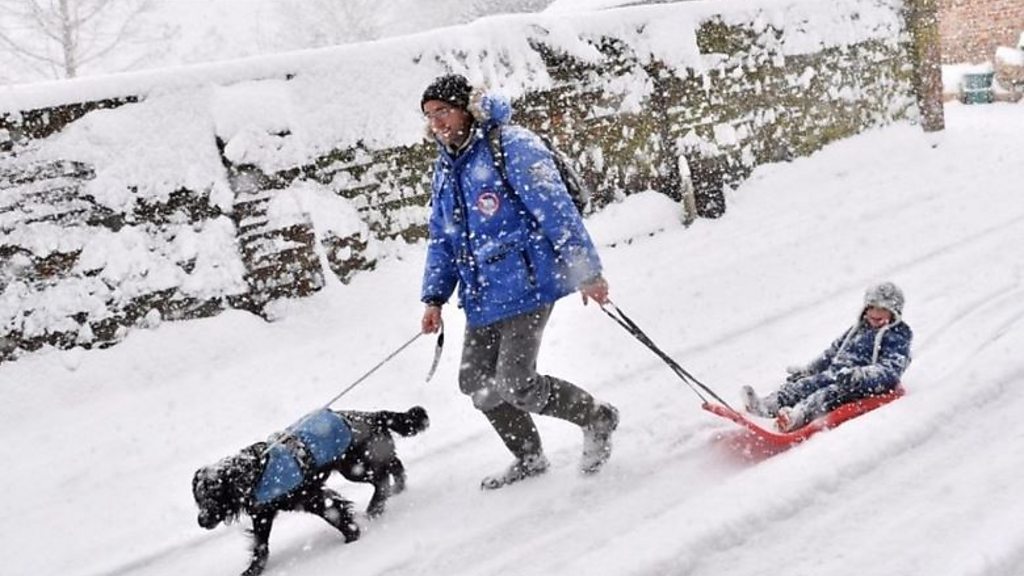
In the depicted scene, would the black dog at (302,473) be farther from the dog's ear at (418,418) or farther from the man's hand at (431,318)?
the man's hand at (431,318)

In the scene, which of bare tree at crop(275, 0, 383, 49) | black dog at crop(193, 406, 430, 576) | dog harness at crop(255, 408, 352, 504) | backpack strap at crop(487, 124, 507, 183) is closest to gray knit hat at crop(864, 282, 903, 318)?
backpack strap at crop(487, 124, 507, 183)

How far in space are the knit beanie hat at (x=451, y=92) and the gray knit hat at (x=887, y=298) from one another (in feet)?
8.19

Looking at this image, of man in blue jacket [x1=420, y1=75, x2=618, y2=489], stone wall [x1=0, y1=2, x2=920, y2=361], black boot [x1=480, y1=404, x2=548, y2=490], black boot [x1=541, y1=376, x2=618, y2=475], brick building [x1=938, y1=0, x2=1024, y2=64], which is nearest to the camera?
man in blue jacket [x1=420, y1=75, x2=618, y2=489]

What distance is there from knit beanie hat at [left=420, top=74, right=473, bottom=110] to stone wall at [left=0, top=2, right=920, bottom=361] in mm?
3741

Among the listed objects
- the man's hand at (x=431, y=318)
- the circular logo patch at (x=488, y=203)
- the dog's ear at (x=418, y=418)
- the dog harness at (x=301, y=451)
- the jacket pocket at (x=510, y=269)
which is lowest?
the dog's ear at (x=418, y=418)

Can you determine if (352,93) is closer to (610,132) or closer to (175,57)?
(610,132)

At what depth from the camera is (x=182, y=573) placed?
4.04 m

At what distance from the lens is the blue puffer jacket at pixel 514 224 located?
12.5 feet

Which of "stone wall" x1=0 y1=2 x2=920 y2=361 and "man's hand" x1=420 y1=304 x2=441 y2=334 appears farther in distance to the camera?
"stone wall" x1=0 y1=2 x2=920 y2=361

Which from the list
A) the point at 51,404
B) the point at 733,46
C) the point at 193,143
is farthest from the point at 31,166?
the point at 733,46

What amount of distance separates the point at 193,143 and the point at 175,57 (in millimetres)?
27649

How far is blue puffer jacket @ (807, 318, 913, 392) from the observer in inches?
177

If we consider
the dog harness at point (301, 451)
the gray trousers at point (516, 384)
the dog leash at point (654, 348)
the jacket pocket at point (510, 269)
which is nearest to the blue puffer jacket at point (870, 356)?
the dog leash at point (654, 348)

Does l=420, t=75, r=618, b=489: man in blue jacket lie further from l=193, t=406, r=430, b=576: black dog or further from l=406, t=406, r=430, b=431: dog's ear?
l=193, t=406, r=430, b=576: black dog
